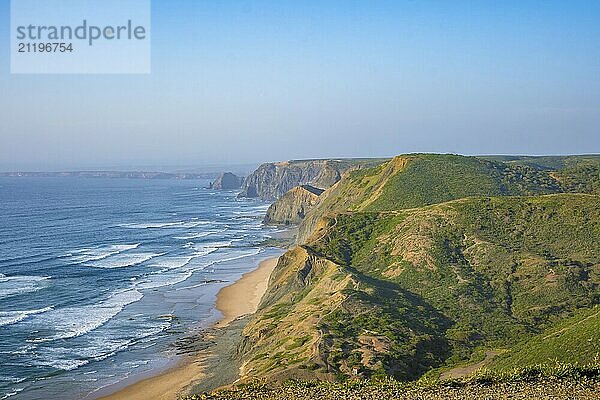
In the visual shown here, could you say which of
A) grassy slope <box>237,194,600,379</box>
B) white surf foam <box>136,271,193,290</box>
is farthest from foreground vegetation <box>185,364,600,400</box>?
white surf foam <box>136,271,193,290</box>

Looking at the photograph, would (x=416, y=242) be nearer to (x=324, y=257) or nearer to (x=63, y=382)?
(x=324, y=257)

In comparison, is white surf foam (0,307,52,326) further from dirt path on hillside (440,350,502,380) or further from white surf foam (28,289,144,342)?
dirt path on hillside (440,350,502,380)

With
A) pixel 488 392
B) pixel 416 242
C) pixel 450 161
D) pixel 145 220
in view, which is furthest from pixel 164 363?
pixel 145 220

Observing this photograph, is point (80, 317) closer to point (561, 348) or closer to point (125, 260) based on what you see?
point (125, 260)

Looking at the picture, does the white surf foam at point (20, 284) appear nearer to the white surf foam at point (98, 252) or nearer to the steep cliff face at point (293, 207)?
the white surf foam at point (98, 252)

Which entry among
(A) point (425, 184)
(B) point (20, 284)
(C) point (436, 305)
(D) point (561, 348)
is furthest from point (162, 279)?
(D) point (561, 348)

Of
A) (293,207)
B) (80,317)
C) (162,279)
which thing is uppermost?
(293,207)
